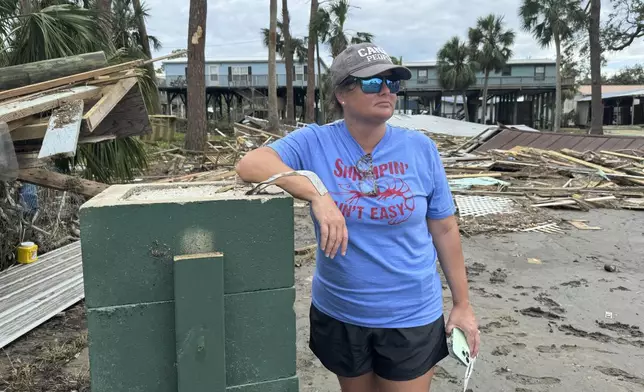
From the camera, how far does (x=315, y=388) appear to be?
3320 mm

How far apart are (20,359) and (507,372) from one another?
3.60 m

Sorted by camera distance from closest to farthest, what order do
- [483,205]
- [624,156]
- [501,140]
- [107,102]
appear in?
[107,102], [483,205], [624,156], [501,140]

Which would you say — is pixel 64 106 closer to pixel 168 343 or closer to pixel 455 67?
pixel 168 343

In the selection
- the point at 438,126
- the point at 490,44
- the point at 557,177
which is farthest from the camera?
the point at 490,44

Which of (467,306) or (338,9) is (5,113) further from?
(338,9)

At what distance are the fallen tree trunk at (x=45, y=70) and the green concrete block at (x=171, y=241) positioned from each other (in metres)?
2.77

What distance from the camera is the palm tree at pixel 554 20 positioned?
30609 mm

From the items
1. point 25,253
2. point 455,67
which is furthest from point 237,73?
point 25,253

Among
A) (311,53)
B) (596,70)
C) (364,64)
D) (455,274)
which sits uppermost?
(311,53)

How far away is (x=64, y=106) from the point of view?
2.98 meters

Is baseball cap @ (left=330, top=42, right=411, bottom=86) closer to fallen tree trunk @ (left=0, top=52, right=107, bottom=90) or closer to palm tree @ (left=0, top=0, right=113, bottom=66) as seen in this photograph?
fallen tree trunk @ (left=0, top=52, right=107, bottom=90)

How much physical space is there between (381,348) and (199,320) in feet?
2.85

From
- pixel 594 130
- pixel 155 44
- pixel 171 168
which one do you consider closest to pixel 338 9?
pixel 155 44

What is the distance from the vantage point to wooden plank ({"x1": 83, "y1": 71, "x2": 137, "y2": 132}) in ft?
9.62
